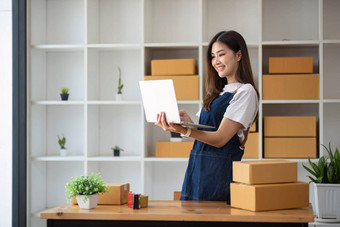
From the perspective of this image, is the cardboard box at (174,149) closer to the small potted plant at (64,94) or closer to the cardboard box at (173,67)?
the cardboard box at (173,67)

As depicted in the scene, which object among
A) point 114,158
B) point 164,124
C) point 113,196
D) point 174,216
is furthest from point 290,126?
point 174,216

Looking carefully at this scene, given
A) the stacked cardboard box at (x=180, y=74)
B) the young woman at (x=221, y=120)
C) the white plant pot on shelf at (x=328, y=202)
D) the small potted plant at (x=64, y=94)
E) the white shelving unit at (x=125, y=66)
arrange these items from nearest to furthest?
1. the young woman at (x=221, y=120)
2. the white plant pot on shelf at (x=328, y=202)
3. the stacked cardboard box at (x=180, y=74)
4. the white shelving unit at (x=125, y=66)
5. the small potted plant at (x=64, y=94)

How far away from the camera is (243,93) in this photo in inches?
102

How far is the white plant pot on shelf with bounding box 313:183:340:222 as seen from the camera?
3664 millimetres

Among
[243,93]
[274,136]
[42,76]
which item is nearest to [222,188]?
[243,93]

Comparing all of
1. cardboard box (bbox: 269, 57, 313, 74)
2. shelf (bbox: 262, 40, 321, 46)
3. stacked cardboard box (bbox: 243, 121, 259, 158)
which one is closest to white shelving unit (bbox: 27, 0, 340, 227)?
shelf (bbox: 262, 40, 321, 46)

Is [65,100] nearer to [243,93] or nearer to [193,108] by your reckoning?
[193,108]

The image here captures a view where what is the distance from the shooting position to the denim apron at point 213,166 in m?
2.60

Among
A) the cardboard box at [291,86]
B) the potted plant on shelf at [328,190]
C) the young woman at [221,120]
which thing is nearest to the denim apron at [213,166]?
the young woman at [221,120]

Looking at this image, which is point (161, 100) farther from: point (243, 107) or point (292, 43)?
point (292, 43)

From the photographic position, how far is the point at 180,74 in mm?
4148

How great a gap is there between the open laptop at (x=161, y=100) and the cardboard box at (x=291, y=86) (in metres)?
1.77

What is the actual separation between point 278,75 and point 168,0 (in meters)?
1.22
